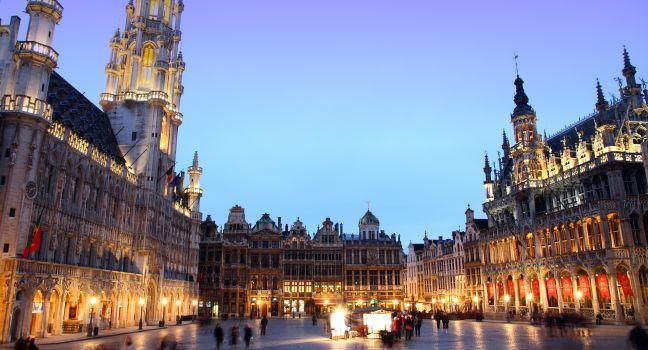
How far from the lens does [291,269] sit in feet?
295

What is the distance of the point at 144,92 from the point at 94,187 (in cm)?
2037

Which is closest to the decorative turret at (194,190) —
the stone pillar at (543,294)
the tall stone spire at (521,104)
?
the tall stone spire at (521,104)

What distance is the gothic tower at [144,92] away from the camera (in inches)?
2275

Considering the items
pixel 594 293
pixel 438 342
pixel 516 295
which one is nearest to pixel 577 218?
pixel 594 293

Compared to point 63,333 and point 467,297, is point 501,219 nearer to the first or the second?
point 467,297

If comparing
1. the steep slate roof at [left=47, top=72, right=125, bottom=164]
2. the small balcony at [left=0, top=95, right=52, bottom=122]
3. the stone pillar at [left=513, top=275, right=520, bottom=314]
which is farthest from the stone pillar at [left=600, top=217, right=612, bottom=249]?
the steep slate roof at [left=47, top=72, right=125, bottom=164]

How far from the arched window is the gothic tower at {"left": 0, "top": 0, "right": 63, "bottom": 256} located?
24819mm

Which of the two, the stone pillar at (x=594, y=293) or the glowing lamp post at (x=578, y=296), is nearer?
the stone pillar at (x=594, y=293)

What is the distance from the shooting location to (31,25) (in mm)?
35188

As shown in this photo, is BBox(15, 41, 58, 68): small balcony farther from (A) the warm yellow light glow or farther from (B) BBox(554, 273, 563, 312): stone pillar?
(B) BBox(554, 273, 563, 312): stone pillar

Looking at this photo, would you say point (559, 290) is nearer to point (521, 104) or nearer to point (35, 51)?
point (521, 104)

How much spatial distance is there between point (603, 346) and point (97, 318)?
3921cm

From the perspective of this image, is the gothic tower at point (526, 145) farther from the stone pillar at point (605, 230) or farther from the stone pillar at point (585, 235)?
the stone pillar at point (605, 230)

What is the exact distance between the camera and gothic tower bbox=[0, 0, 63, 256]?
3166cm
